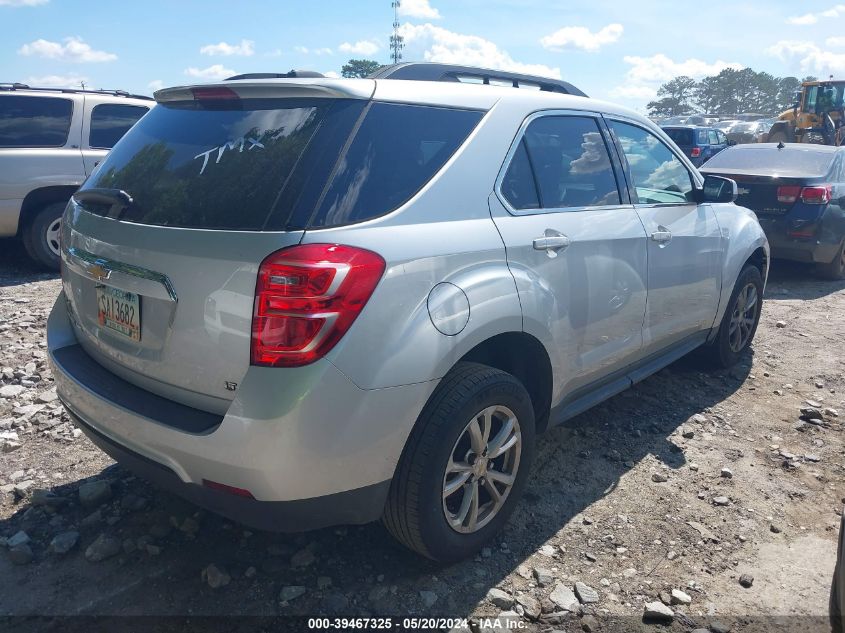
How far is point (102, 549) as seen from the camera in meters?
2.71

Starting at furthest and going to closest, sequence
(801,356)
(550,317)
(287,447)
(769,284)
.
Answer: (769,284) < (801,356) < (550,317) < (287,447)

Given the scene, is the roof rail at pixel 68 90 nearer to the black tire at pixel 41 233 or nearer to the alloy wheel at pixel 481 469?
the black tire at pixel 41 233

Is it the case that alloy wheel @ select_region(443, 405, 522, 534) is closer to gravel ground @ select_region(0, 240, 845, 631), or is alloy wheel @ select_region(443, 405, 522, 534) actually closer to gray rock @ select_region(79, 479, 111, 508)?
gravel ground @ select_region(0, 240, 845, 631)

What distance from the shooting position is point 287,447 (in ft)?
6.73

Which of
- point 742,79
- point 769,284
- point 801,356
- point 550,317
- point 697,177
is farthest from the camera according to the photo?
point 742,79

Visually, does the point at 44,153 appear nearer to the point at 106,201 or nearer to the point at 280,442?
the point at 106,201

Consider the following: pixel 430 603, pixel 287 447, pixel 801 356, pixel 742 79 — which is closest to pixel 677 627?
pixel 430 603

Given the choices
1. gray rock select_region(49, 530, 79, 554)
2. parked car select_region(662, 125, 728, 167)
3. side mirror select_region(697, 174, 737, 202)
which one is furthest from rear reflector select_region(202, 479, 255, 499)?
parked car select_region(662, 125, 728, 167)

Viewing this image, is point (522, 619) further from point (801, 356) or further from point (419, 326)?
point (801, 356)

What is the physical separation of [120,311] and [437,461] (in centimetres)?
125

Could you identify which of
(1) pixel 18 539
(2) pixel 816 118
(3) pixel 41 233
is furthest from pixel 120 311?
(2) pixel 816 118

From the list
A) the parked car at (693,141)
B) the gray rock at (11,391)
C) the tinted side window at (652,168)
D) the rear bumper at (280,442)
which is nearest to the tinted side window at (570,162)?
the tinted side window at (652,168)

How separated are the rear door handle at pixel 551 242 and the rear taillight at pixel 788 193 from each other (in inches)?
226

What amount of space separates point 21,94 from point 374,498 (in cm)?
683
